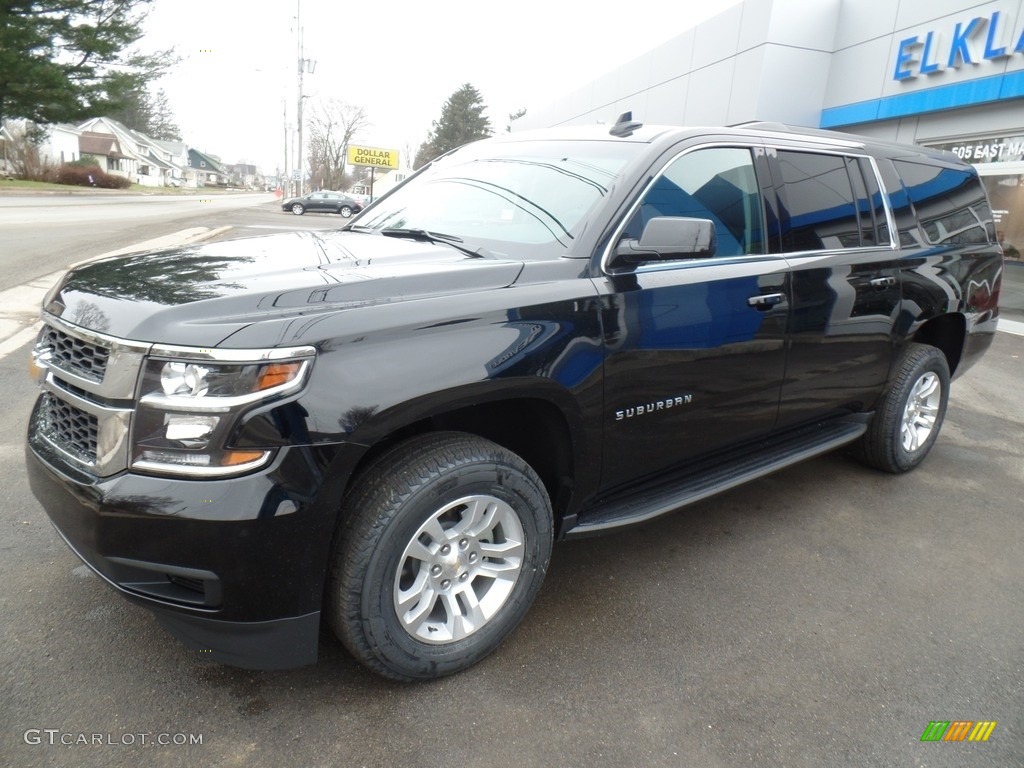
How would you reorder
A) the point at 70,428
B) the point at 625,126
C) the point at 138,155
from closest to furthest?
the point at 70,428 < the point at 625,126 < the point at 138,155

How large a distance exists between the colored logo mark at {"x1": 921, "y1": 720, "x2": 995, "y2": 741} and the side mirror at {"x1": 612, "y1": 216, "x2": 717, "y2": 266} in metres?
1.76

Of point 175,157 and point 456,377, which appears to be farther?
point 175,157

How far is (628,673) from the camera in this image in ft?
8.11

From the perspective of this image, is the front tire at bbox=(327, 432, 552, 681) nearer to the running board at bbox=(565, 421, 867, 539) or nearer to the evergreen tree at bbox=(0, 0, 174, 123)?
the running board at bbox=(565, 421, 867, 539)

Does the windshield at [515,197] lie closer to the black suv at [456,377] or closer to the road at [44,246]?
the black suv at [456,377]

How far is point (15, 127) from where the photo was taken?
40781 millimetres

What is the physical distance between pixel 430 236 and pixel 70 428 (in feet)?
5.02

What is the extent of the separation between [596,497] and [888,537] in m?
1.82

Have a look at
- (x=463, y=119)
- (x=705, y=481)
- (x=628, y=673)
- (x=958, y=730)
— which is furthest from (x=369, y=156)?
(x=958, y=730)

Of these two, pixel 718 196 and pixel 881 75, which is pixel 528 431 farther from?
pixel 881 75

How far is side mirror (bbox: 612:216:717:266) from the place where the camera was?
2.54 meters

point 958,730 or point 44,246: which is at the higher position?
point 44,246

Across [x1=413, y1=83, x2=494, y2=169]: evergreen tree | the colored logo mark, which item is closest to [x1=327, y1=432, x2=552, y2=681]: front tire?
the colored logo mark

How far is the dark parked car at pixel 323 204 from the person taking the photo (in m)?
37.2
